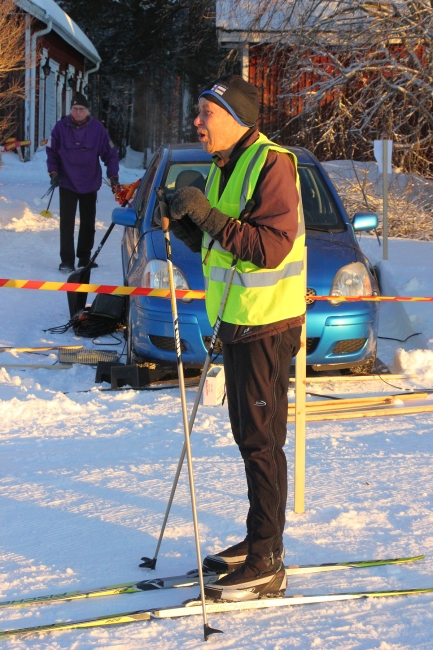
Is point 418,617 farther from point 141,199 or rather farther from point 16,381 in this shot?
point 141,199

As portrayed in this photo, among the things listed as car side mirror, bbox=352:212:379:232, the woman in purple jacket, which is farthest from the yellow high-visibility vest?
the woman in purple jacket

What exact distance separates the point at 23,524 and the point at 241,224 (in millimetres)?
1840

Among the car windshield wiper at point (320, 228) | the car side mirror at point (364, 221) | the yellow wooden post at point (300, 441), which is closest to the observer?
the yellow wooden post at point (300, 441)

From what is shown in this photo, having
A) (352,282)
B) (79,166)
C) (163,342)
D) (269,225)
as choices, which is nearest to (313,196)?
(352,282)

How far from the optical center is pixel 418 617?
3035 mm

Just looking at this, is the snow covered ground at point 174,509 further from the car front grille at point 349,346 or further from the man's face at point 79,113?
the man's face at point 79,113

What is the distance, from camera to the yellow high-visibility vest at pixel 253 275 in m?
3.08

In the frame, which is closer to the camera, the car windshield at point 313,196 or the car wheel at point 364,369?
the car wheel at point 364,369

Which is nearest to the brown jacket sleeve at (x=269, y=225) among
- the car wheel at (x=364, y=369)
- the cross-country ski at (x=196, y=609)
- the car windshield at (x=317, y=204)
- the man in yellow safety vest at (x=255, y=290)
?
the man in yellow safety vest at (x=255, y=290)

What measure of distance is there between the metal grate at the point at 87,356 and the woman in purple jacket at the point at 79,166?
12.2 feet

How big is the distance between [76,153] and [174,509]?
7107mm

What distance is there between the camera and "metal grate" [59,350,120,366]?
700 cm

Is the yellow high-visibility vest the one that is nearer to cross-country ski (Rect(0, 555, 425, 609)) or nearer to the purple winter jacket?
cross-country ski (Rect(0, 555, 425, 609))

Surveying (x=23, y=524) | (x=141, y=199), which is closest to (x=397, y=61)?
(x=141, y=199)
